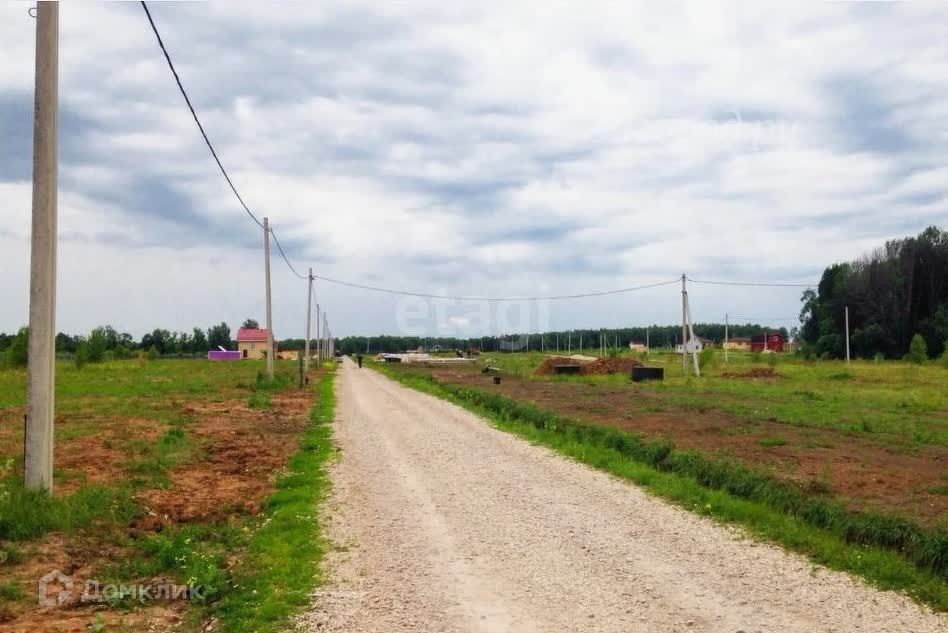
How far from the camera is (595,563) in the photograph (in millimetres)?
6871

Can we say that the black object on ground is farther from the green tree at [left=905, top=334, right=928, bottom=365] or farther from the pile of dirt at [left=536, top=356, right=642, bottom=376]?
the green tree at [left=905, top=334, right=928, bottom=365]

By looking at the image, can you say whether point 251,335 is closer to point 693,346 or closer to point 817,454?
point 693,346

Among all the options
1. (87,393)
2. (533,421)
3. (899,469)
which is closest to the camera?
(899,469)

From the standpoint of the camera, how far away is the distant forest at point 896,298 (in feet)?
266

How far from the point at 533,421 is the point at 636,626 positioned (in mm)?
13931

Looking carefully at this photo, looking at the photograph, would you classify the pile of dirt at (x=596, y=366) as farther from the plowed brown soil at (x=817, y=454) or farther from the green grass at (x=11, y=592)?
the green grass at (x=11, y=592)

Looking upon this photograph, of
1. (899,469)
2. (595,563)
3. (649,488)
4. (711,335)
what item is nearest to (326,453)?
(649,488)

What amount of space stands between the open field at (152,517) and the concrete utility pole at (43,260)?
19.8 inches

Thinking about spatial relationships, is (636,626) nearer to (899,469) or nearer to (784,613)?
(784,613)

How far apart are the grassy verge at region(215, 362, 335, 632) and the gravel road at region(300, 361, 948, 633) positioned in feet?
0.65

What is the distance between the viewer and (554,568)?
22.0ft

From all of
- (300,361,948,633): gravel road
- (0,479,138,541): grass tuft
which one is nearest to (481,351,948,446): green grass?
(300,361,948,633): gravel road

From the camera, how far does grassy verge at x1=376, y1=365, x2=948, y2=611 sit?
6.82 meters

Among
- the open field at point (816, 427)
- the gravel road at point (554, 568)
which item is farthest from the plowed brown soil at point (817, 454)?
the gravel road at point (554, 568)
